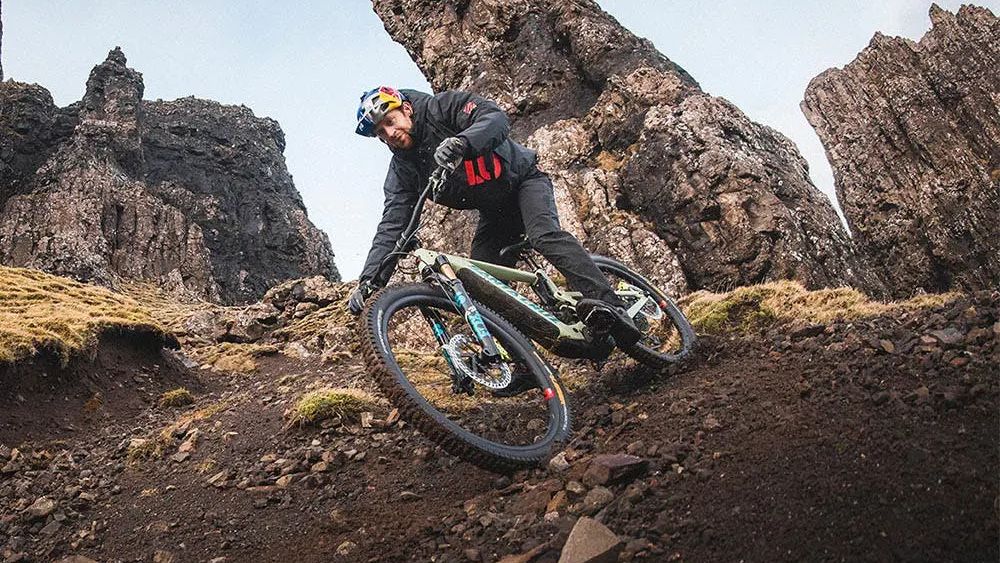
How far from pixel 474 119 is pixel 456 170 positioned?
1.90ft

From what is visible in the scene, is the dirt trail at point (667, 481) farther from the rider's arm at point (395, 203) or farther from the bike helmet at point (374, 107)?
the bike helmet at point (374, 107)

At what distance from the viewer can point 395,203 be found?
7.08m

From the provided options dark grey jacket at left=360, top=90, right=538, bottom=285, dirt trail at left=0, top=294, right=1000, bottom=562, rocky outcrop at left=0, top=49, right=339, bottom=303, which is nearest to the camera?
dirt trail at left=0, top=294, right=1000, bottom=562

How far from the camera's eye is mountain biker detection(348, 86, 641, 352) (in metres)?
6.53

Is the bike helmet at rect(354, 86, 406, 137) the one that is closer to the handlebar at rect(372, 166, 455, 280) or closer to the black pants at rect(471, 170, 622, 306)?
the handlebar at rect(372, 166, 455, 280)

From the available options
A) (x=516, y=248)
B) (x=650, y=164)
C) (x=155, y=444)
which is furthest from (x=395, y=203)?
(x=650, y=164)

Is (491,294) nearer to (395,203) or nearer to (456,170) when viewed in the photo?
(456,170)

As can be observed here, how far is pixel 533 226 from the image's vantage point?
6.96 metres

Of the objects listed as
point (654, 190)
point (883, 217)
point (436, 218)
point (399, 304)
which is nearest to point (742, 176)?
point (654, 190)

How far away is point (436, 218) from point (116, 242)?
47.0 m

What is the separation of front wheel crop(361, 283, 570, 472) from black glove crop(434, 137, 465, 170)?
1.21 m

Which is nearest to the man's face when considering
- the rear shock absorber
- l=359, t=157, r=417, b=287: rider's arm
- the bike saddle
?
l=359, t=157, r=417, b=287: rider's arm

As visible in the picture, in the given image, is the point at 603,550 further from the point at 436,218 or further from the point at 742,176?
the point at 436,218

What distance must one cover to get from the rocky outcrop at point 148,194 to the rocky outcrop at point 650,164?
36.1 metres
